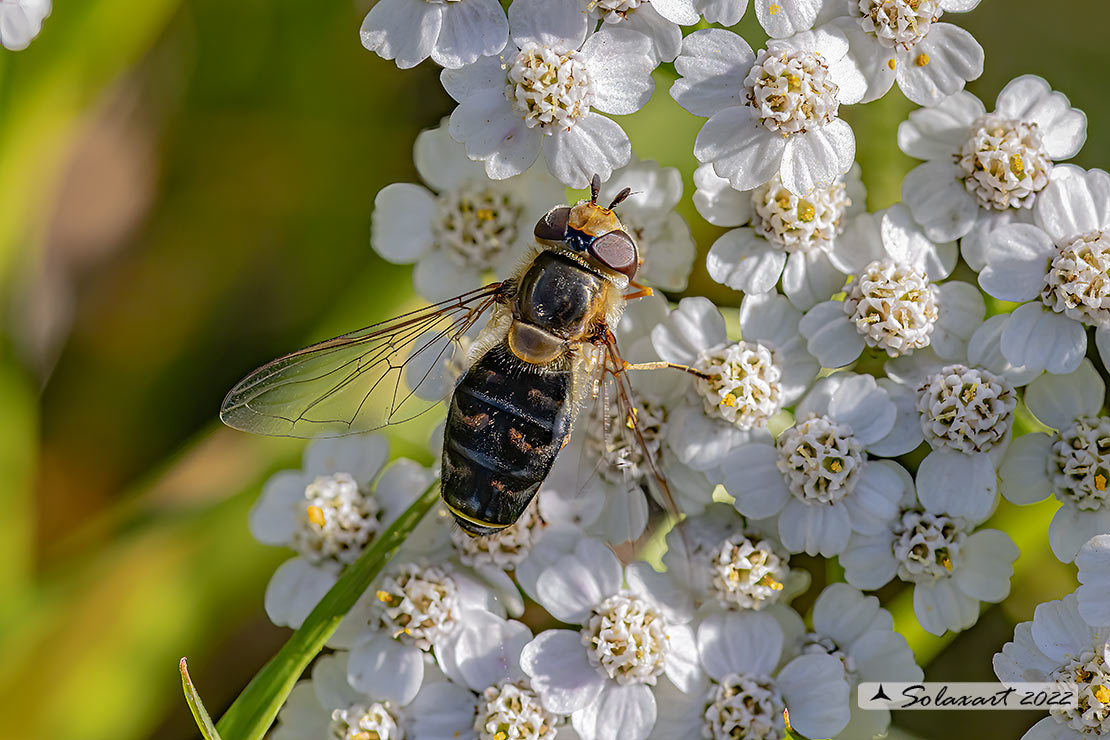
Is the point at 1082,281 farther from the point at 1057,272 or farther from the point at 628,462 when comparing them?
the point at 628,462

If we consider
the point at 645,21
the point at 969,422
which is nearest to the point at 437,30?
the point at 645,21

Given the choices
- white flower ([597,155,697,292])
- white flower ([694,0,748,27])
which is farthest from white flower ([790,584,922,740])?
white flower ([694,0,748,27])

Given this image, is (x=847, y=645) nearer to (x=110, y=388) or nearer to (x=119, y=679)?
(x=119, y=679)

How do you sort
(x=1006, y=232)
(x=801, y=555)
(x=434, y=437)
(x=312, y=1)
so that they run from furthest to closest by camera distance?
(x=312, y=1) < (x=801, y=555) < (x=434, y=437) < (x=1006, y=232)

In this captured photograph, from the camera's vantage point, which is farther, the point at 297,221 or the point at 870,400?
the point at 297,221

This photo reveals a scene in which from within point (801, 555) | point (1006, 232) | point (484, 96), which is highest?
point (484, 96)

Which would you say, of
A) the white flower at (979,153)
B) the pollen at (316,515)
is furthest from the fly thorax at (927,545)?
the pollen at (316,515)

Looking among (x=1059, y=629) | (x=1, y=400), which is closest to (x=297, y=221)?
(x=1, y=400)

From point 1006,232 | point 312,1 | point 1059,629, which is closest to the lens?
point 1059,629
